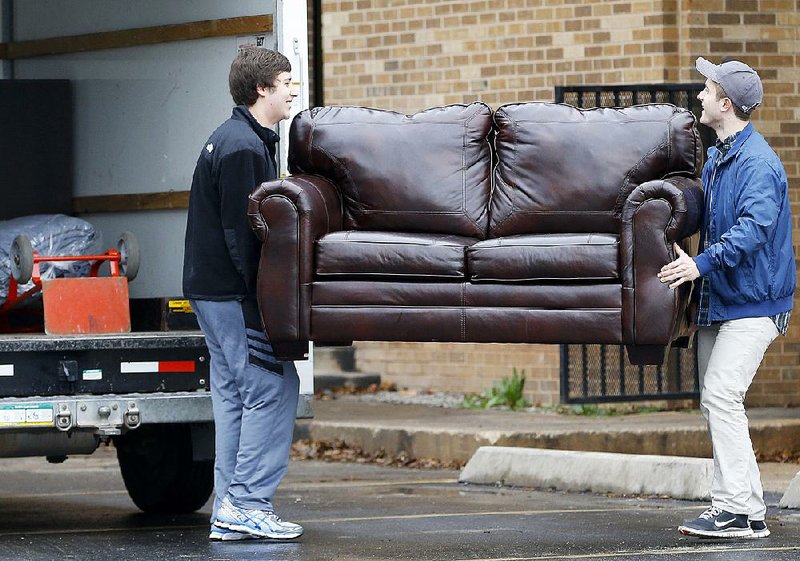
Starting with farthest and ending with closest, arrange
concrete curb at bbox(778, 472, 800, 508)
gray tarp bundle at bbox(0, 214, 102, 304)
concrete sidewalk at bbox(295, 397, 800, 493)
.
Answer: concrete sidewalk at bbox(295, 397, 800, 493) < gray tarp bundle at bbox(0, 214, 102, 304) < concrete curb at bbox(778, 472, 800, 508)

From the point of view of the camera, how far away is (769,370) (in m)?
12.6

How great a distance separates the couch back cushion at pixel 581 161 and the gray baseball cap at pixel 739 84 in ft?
0.72

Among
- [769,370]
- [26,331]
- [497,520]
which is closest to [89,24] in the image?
[26,331]

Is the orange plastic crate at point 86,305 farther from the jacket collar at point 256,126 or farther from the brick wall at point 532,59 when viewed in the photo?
the brick wall at point 532,59

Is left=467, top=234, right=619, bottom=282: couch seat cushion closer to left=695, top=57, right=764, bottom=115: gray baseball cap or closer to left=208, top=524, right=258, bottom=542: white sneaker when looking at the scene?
left=695, top=57, right=764, bottom=115: gray baseball cap

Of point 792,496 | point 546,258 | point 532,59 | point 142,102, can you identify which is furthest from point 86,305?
point 532,59

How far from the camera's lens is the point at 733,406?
7336 millimetres

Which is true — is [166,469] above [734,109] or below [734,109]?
below

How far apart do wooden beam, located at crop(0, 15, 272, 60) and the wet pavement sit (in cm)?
222

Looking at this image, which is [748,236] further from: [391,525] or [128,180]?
[128,180]

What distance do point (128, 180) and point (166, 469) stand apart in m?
1.49

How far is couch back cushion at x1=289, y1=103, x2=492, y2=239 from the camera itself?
7.74m

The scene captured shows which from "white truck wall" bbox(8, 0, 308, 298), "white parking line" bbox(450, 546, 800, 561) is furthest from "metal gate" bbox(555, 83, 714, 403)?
"white parking line" bbox(450, 546, 800, 561)

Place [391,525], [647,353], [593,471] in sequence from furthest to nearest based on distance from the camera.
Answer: [593,471] → [391,525] → [647,353]
